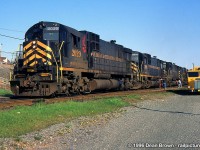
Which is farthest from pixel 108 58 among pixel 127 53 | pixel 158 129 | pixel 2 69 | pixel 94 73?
pixel 2 69

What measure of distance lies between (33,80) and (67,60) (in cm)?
246

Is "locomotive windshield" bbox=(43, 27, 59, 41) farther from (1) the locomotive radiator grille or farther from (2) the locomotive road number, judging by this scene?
(2) the locomotive road number

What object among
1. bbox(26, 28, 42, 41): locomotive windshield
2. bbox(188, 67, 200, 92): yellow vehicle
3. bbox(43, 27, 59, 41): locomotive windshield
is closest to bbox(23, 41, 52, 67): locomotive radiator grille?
bbox(26, 28, 42, 41): locomotive windshield

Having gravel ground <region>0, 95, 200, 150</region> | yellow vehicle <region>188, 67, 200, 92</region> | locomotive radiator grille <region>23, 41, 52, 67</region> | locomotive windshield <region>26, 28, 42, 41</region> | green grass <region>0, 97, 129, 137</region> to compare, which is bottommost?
gravel ground <region>0, 95, 200, 150</region>

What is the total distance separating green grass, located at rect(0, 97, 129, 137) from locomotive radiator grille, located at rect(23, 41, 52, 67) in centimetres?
425

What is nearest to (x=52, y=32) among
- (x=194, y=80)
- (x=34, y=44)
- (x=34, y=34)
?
(x=34, y=34)

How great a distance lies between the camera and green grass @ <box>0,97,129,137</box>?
892 cm

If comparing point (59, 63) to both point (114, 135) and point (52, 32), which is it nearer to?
point (52, 32)

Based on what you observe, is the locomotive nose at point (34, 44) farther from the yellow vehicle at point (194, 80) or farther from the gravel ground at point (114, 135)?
the yellow vehicle at point (194, 80)

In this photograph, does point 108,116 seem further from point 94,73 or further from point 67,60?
point 94,73

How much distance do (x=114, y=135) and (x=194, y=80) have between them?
20338 mm

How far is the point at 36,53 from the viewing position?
1783cm

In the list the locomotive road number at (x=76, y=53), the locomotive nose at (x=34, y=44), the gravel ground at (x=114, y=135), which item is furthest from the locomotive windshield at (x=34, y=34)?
the gravel ground at (x=114, y=135)

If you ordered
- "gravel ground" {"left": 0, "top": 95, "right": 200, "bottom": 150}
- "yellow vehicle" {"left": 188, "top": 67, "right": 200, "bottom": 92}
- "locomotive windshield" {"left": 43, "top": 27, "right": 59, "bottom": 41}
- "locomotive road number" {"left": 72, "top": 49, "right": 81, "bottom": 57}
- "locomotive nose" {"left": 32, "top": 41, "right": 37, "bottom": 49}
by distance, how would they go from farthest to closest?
"yellow vehicle" {"left": 188, "top": 67, "right": 200, "bottom": 92} < "locomotive road number" {"left": 72, "top": 49, "right": 81, "bottom": 57} < "locomotive windshield" {"left": 43, "top": 27, "right": 59, "bottom": 41} < "locomotive nose" {"left": 32, "top": 41, "right": 37, "bottom": 49} < "gravel ground" {"left": 0, "top": 95, "right": 200, "bottom": 150}
